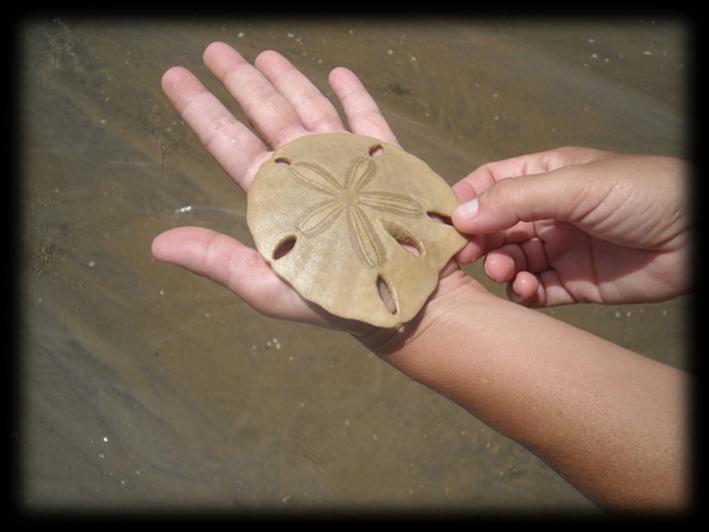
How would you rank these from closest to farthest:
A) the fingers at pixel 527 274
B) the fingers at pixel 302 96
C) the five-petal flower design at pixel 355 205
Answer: the five-petal flower design at pixel 355 205, the fingers at pixel 527 274, the fingers at pixel 302 96

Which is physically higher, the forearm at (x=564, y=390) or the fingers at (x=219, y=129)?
the fingers at (x=219, y=129)

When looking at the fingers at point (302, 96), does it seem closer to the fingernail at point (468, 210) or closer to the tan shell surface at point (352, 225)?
the tan shell surface at point (352, 225)

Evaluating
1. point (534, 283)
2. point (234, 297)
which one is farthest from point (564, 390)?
point (234, 297)

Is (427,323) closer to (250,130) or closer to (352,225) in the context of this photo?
(352,225)

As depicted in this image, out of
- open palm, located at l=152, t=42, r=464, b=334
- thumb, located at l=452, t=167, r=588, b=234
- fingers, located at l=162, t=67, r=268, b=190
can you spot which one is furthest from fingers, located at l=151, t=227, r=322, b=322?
thumb, located at l=452, t=167, r=588, b=234

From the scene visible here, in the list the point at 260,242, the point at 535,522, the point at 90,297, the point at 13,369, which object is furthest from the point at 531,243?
the point at 13,369

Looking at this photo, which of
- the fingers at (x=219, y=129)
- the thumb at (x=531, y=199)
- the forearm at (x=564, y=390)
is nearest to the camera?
the forearm at (x=564, y=390)

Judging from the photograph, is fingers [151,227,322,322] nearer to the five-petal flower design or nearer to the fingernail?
the five-petal flower design

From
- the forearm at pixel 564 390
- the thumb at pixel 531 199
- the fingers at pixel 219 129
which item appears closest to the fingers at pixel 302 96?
the fingers at pixel 219 129
